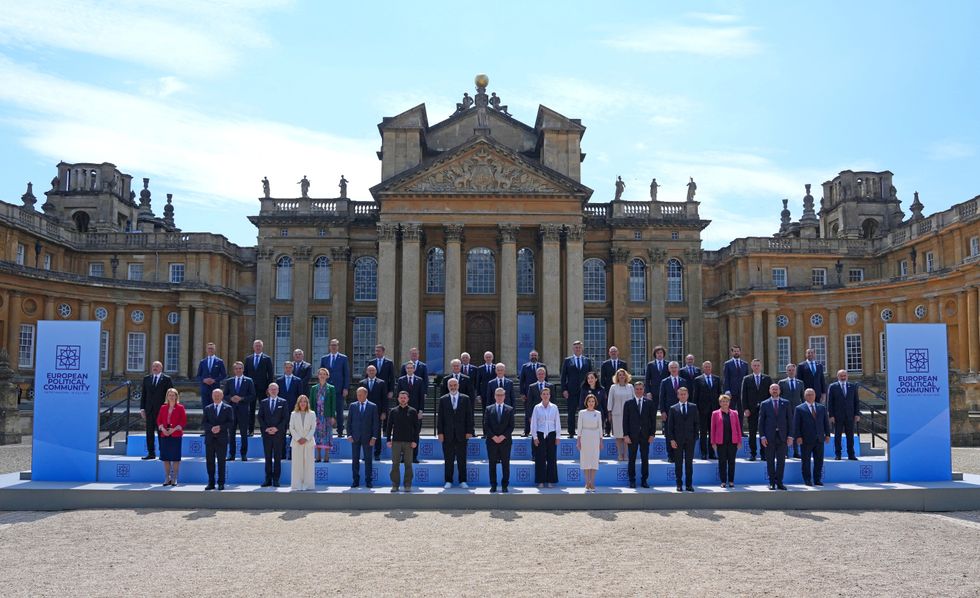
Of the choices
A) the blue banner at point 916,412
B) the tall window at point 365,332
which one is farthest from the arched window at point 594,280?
the blue banner at point 916,412

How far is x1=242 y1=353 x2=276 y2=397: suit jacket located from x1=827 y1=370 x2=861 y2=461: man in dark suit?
10.6 meters

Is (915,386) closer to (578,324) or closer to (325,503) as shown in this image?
(325,503)

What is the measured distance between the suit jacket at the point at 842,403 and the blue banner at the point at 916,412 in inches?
24.9

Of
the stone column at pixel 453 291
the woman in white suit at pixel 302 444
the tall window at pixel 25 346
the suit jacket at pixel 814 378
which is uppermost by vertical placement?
the stone column at pixel 453 291

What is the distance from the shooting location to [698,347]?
126 feet

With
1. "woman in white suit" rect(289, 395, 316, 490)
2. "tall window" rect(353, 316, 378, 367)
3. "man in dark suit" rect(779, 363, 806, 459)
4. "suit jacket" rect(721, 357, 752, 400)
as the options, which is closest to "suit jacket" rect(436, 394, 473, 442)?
"woman in white suit" rect(289, 395, 316, 490)

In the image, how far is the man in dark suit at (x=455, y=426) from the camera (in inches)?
510

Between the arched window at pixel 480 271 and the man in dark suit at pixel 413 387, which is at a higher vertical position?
the arched window at pixel 480 271

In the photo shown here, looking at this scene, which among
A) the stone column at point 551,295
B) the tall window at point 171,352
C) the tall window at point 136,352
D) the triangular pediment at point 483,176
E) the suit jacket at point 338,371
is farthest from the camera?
the tall window at point 171,352

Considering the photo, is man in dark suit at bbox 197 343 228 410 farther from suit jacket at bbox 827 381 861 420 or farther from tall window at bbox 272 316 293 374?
tall window at bbox 272 316 293 374

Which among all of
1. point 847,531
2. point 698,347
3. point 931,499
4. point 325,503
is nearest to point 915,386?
point 931,499

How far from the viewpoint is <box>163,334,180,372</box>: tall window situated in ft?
136

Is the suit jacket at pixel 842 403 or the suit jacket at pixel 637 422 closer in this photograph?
the suit jacket at pixel 637 422

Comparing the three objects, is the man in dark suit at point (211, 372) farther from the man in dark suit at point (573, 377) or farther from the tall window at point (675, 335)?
the tall window at point (675, 335)
